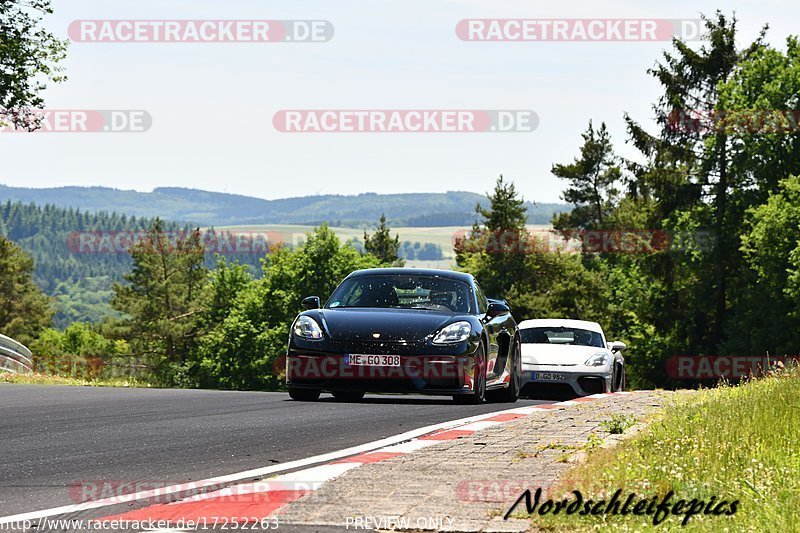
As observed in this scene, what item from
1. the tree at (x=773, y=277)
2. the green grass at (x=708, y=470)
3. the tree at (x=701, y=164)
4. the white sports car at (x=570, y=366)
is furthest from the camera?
the tree at (x=701, y=164)

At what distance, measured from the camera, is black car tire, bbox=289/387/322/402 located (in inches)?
574

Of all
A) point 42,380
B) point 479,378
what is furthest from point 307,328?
point 42,380

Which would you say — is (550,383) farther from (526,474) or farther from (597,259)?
(597,259)

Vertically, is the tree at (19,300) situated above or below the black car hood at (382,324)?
below

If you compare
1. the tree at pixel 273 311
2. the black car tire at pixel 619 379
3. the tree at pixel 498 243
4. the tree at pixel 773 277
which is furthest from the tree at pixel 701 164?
the black car tire at pixel 619 379

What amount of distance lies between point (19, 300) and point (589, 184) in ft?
191

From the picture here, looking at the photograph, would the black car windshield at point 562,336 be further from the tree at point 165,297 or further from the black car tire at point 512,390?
the tree at point 165,297

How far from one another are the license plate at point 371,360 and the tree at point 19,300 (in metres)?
99.6

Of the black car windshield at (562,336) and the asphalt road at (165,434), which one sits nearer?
the asphalt road at (165,434)

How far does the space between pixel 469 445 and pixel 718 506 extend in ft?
10.3

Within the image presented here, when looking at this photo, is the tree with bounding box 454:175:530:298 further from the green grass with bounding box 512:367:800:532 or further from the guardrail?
the green grass with bounding box 512:367:800:532

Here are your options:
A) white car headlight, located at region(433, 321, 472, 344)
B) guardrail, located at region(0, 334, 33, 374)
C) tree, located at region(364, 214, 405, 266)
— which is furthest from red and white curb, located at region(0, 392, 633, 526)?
tree, located at region(364, 214, 405, 266)

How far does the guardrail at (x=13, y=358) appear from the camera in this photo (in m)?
28.2

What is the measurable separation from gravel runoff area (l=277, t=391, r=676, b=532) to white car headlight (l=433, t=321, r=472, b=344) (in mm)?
3289
